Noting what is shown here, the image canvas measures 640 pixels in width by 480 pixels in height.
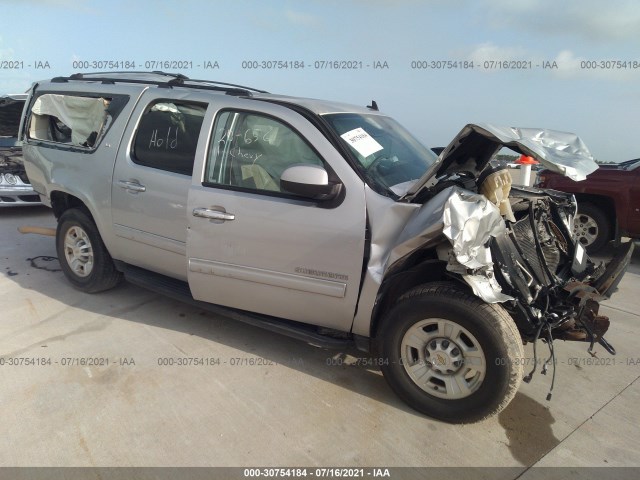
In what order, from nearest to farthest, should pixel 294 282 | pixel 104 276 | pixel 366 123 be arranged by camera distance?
pixel 294 282 → pixel 366 123 → pixel 104 276

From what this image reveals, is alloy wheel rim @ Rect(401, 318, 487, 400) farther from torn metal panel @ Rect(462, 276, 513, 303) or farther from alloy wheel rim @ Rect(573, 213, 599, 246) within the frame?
alloy wheel rim @ Rect(573, 213, 599, 246)

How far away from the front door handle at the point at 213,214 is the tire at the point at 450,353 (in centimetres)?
121

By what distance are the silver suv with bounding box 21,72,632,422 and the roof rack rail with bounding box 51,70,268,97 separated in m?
0.05


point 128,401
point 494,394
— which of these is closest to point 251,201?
point 128,401

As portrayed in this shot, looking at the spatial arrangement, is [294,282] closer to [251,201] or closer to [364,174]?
[251,201]

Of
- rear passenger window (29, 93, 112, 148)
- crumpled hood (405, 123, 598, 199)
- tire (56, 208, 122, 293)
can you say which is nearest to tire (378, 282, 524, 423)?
crumpled hood (405, 123, 598, 199)

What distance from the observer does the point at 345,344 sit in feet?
9.78

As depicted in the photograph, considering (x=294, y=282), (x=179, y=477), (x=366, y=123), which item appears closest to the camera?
(x=179, y=477)

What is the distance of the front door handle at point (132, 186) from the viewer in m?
3.56

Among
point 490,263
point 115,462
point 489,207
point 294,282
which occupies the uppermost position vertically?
point 489,207

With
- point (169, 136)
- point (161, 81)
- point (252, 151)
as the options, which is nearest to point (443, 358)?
point (252, 151)

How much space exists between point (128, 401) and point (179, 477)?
2.44 feet

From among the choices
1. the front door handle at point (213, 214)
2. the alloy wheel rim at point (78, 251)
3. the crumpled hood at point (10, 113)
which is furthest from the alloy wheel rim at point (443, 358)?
the crumpled hood at point (10, 113)

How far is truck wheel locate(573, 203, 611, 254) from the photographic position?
6.11m
